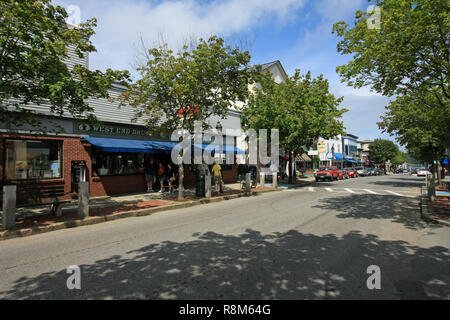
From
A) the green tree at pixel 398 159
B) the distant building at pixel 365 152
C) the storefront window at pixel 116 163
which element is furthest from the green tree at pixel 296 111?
the green tree at pixel 398 159

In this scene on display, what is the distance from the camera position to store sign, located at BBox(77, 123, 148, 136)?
12.9 m

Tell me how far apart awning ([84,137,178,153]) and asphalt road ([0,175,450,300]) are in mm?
6173

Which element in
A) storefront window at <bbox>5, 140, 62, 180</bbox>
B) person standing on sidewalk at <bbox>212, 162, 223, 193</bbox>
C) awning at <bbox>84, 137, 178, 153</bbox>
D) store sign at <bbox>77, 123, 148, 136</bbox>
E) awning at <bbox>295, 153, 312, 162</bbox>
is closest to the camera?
storefront window at <bbox>5, 140, 62, 180</bbox>

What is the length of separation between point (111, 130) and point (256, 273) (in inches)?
497

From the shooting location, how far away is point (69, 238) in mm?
6285

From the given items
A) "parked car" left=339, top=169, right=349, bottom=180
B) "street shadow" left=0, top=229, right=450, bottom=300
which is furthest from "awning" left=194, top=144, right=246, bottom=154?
"parked car" left=339, top=169, right=349, bottom=180

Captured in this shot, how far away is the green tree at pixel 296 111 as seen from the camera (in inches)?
775

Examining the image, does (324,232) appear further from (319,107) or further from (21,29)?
(319,107)

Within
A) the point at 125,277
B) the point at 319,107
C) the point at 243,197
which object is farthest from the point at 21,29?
the point at 319,107

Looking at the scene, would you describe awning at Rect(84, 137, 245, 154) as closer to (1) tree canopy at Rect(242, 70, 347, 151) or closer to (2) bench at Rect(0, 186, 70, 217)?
(2) bench at Rect(0, 186, 70, 217)

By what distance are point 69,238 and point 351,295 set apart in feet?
20.0

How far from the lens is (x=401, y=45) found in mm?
7160

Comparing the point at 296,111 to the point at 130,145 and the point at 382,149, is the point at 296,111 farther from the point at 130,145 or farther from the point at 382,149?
the point at 382,149

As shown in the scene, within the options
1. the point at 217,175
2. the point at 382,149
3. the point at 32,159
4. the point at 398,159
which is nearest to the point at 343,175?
the point at 217,175
